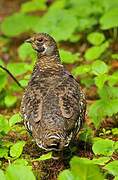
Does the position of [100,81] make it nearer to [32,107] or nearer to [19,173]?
[32,107]

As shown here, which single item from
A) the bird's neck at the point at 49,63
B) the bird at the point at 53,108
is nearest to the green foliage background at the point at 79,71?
the bird at the point at 53,108

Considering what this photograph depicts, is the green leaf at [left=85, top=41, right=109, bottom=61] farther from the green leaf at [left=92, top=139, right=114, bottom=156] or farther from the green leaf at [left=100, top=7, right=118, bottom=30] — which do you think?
the green leaf at [left=92, top=139, right=114, bottom=156]

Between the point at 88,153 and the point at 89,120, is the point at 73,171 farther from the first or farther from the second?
the point at 89,120

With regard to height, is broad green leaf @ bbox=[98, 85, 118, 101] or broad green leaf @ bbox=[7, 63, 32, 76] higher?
broad green leaf @ bbox=[7, 63, 32, 76]

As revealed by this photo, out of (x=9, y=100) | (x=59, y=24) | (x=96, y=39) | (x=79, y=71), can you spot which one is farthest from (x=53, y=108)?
(x=59, y=24)

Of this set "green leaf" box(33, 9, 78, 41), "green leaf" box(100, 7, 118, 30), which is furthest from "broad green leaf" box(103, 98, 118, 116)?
"green leaf" box(33, 9, 78, 41)

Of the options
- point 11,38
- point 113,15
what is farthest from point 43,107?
point 11,38
